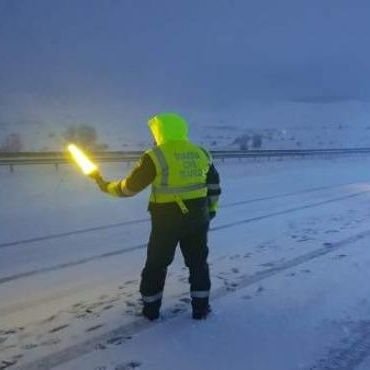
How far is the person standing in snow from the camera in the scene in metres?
5.32

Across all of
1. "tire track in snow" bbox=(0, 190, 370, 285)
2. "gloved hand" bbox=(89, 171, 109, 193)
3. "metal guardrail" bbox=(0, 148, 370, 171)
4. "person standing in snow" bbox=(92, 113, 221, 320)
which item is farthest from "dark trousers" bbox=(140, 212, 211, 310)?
"metal guardrail" bbox=(0, 148, 370, 171)

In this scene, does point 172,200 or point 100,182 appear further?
point 100,182

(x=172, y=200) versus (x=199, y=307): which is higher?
(x=172, y=200)

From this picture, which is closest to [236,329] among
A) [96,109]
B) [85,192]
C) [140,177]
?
[140,177]

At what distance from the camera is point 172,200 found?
540 centimetres

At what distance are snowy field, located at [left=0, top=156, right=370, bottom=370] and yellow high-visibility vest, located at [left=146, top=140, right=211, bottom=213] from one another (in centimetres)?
109

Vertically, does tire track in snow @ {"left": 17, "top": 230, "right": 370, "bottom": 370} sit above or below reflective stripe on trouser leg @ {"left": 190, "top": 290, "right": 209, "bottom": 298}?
below

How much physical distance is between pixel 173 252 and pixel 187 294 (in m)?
0.99

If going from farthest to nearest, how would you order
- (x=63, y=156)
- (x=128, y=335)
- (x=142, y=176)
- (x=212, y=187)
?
(x=63, y=156) < (x=212, y=187) < (x=142, y=176) < (x=128, y=335)

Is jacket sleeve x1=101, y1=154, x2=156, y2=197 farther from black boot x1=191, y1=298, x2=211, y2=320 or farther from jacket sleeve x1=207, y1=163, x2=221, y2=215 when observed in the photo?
black boot x1=191, y1=298, x2=211, y2=320

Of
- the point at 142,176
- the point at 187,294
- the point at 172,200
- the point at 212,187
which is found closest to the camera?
the point at 142,176

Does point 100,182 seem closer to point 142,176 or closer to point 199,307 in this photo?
point 142,176

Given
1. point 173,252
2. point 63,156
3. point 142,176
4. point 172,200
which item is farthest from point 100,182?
point 63,156

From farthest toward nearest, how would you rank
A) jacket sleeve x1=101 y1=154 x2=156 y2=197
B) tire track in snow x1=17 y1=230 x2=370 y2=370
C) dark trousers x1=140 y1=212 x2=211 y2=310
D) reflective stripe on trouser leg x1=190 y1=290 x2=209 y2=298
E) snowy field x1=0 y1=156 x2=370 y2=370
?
reflective stripe on trouser leg x1=190 y1=290 x2=209 y2=298
dark trousers x1=140 y1=212 x2=211 y2=310
jacket sleeve x1=101 y1=154 x2=156 y2=197
snowy field x1=0 y1=156 x2=370 y2=370
tire track in snow x1=17 y1=230 x2=370 y2=370
